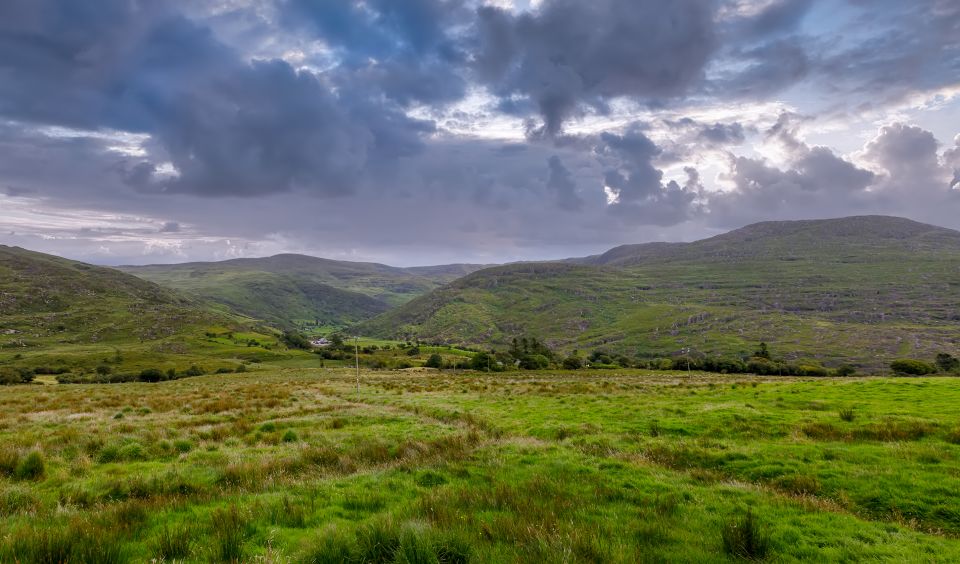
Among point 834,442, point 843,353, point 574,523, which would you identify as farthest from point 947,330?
point 574,523

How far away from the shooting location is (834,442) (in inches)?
555

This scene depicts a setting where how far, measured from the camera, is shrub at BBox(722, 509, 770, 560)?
6.45 meters

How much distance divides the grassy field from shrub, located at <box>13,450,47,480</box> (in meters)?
0.08

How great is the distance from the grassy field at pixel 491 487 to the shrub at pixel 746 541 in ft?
0.10

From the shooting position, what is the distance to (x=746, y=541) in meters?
6.62

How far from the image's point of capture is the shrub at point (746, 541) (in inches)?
254

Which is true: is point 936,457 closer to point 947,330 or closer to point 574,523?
point 574,523

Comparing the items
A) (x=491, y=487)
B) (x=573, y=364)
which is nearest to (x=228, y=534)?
(x=491, y=487)

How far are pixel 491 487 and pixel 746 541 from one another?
505 cm

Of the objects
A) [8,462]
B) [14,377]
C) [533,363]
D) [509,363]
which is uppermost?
[8,462]

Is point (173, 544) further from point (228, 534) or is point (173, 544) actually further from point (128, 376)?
point (128, 376)

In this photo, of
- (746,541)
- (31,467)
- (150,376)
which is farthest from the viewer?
(150,376)

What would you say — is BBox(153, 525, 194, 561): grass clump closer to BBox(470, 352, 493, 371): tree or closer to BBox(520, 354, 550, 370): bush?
BBox(470, 352, 493, 371): tree

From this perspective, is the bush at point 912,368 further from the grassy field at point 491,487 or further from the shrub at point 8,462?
the shrub at point 8,462
